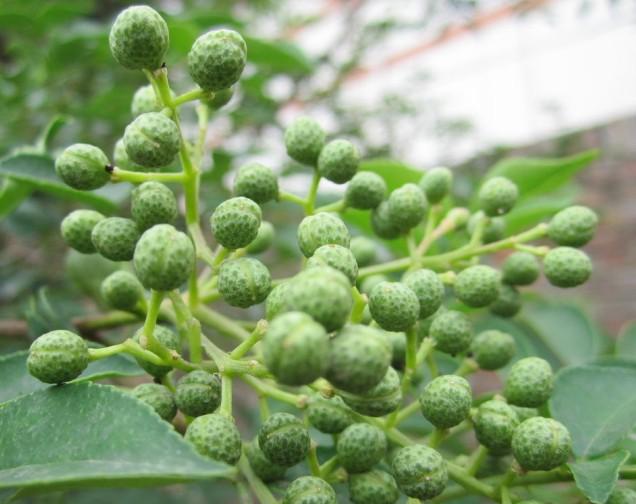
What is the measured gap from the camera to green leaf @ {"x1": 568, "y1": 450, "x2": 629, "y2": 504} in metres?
1.14

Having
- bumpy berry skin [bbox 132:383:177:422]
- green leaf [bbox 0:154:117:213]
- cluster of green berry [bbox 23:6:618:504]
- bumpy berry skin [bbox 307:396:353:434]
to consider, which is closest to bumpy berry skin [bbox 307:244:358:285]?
cluster of green berry [bbox 23:6:618:504]

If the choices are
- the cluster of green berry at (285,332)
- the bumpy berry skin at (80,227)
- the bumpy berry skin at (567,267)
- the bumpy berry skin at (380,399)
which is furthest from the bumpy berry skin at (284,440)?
the bumpy berry skin at (567,267)

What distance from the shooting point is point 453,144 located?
14.9ft

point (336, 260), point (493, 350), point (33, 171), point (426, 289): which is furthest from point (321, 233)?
point (33, 171)

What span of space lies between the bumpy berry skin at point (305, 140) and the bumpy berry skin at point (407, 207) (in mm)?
204

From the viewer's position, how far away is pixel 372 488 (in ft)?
3.87

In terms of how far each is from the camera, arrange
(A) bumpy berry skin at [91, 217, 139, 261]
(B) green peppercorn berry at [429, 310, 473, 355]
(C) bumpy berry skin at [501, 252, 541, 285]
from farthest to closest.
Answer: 1. (C) bumpy berry skin at [501, 252, 541, 285]
2. (B) green peppercorn berry at [429, 310, 473, 355]
3. (A) bumpy berry skin at [91, 217, 139, 261]

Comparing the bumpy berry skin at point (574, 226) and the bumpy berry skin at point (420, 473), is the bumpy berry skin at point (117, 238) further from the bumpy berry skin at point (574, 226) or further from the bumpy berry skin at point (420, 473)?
the bumpy berry skin at point (574, 226)

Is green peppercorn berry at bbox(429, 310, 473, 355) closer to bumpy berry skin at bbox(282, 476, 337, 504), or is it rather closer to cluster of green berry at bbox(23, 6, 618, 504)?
cluster of green berry at bbox(23, 6, 618, 504)

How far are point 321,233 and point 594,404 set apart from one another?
2.43 ft

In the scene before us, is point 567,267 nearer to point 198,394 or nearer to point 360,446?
point 360,446

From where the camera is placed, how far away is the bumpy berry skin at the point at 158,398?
A: 1.18 metres

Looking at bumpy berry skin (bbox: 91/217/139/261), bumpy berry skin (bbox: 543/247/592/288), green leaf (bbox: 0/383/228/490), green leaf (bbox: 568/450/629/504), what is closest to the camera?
green leaf (bbox: 0/383/228/490)

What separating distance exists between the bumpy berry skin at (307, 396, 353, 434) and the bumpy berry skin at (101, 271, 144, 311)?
0.50 metres
